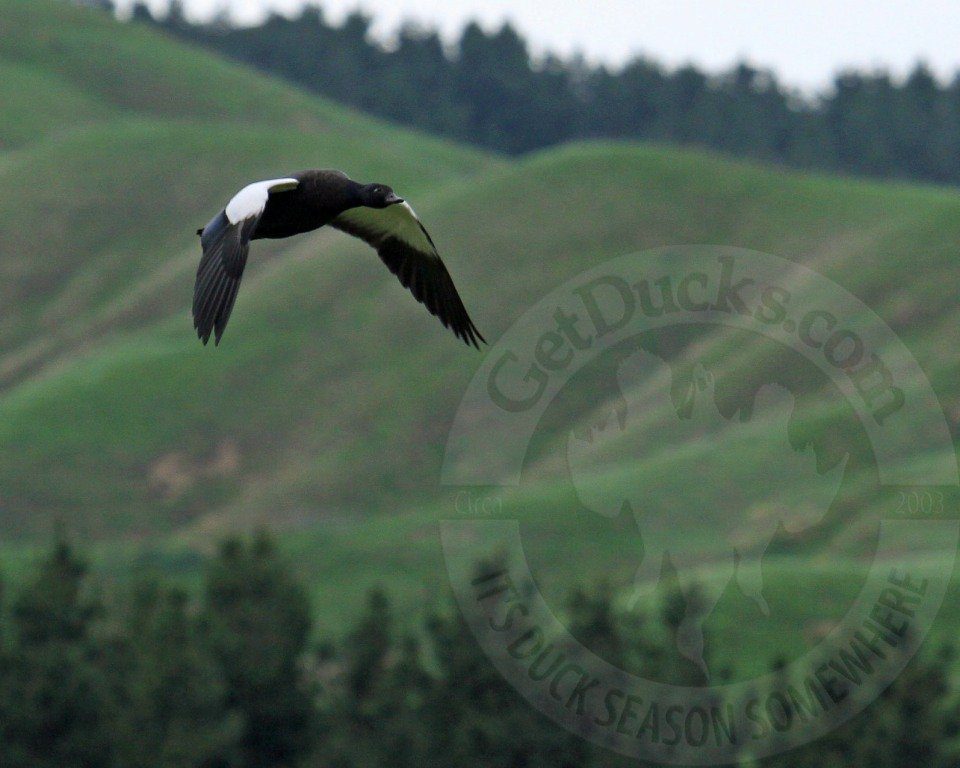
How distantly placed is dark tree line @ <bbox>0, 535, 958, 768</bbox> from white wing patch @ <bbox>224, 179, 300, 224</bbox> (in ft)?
96.6

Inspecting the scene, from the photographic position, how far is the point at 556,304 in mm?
104562

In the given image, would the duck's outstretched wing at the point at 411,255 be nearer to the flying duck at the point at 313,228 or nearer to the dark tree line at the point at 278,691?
the flying duck at the point at 313,228

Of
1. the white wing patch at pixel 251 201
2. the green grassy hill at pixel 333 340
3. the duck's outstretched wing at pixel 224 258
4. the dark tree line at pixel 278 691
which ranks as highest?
the green grassy hill at pixel 333 340

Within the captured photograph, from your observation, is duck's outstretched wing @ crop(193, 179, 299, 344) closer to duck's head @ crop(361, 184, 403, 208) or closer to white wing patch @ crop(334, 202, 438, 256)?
duck's head @ crop(361, 184, 403, 208)

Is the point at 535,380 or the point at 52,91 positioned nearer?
the point at 535,380

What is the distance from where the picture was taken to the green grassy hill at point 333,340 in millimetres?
81562

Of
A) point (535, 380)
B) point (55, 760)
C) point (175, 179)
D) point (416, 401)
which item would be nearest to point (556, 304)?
point (416, 401)

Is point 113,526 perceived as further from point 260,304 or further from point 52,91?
point 52,91

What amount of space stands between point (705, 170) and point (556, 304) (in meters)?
29.4

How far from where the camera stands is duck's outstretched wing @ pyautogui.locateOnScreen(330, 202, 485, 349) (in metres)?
19.5

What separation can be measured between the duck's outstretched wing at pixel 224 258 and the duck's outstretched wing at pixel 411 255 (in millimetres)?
3070

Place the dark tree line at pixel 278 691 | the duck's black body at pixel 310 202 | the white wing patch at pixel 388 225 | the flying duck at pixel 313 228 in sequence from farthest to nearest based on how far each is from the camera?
1. the dark tree line at pixel 278 691
2. the white wing patch at pixel 388 225
3. the duck's black body at pixel 310 202
4. the flying duck at pixel 313 228

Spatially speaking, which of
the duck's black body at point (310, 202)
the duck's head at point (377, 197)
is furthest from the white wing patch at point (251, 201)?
the duck's head at point (377, 197)

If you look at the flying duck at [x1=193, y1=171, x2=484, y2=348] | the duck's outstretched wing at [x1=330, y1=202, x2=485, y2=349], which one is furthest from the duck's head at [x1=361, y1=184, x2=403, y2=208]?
the duck's outstretched wing at [x1=330, y1=202, x2=485, y2=349]
